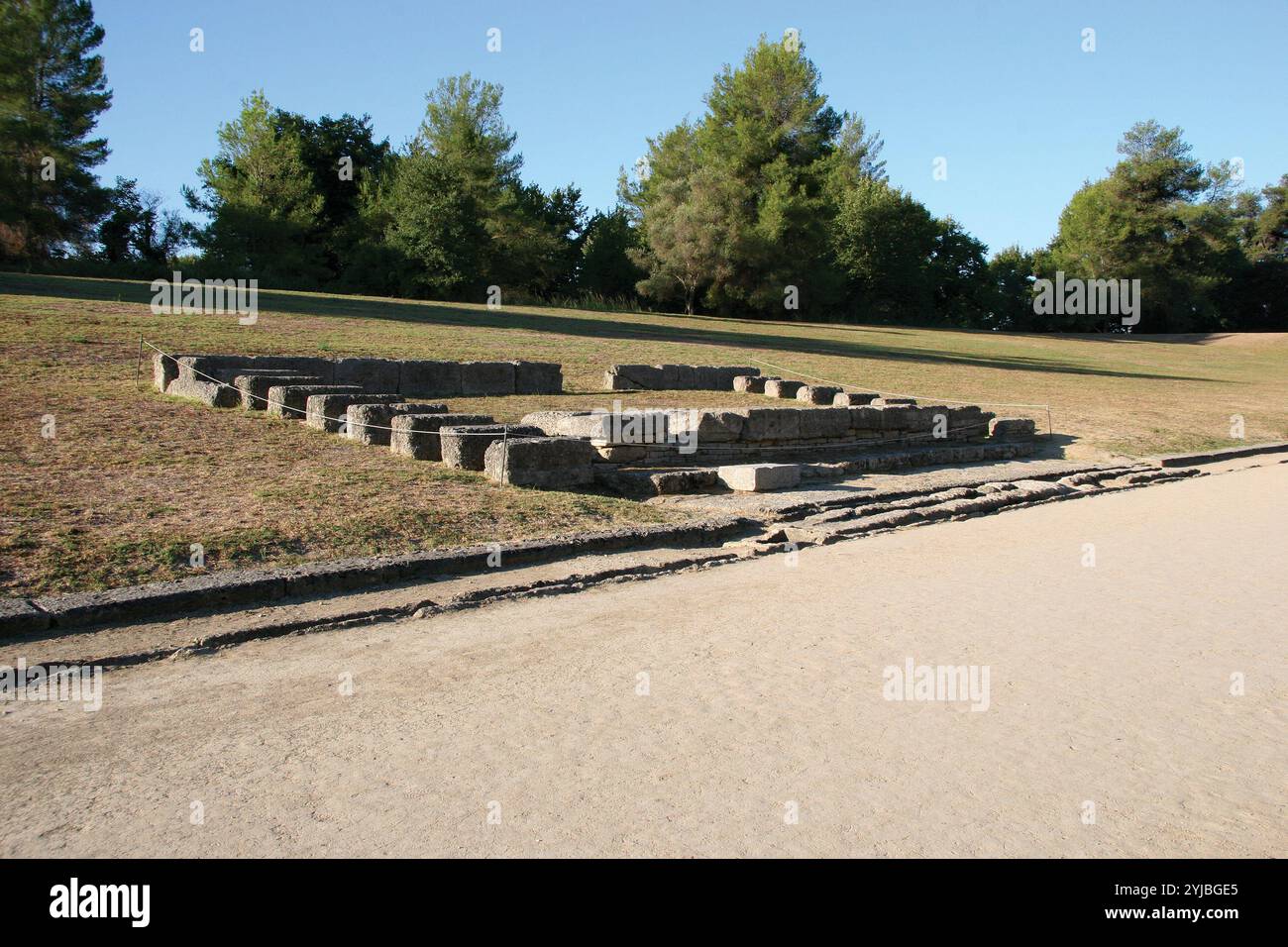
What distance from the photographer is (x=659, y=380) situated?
1852cm

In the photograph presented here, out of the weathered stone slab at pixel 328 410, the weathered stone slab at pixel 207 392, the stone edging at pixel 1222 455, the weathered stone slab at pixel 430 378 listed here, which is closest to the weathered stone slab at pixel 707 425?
the weathered stone slab at pixel 328 410

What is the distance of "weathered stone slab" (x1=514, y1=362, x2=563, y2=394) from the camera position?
16391 millimetres

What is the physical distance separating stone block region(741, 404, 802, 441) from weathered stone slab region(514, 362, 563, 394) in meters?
4.32

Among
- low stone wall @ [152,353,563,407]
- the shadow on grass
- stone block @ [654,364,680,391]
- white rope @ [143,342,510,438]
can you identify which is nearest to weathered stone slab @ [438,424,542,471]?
white rope @ [143,342,510,438]

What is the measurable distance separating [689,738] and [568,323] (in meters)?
23.5

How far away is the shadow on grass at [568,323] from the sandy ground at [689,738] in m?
16.1

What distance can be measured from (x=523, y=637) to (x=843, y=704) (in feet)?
6.93

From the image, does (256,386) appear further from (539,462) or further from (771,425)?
(771,425)

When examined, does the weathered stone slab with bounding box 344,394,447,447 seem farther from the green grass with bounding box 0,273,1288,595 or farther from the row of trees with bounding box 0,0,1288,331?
the row of trees with bounding box 0,0,1288,331

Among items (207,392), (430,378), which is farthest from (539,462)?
(430,378)

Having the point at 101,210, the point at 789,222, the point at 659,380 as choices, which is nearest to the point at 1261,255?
the point at 789,222

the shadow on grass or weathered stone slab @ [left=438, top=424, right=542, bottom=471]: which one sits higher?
the shadow on grass

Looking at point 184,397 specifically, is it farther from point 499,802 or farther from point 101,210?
point 101,210
